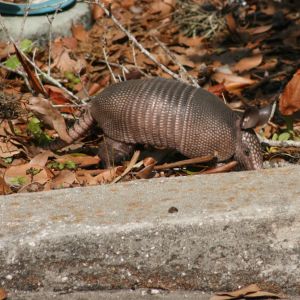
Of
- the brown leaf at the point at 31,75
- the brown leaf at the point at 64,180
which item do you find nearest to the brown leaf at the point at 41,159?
the brown leaf at the point at 64,180

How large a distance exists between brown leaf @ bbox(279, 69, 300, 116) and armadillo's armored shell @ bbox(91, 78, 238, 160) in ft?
1.23

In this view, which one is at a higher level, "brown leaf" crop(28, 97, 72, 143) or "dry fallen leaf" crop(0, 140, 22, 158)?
"brown leaf" crop(28, 97, 72, 143)

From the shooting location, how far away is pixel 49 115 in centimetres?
462

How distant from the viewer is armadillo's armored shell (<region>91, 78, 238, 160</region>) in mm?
4723

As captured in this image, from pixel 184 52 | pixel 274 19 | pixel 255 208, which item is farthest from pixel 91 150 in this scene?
pixel 274 19

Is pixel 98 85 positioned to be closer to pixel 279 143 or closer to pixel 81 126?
pixel 81 126

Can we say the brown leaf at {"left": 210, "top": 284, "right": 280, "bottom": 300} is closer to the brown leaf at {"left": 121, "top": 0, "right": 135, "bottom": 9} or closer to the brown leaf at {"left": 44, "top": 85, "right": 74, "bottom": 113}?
the brown leaf at {"left": 44, "top": 85, "right": 74, "bottom": 113}

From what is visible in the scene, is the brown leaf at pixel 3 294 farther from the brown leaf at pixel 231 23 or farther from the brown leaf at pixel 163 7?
the brown leaf at pixel 163 7

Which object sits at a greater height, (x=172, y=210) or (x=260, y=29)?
(x=172, y=210)

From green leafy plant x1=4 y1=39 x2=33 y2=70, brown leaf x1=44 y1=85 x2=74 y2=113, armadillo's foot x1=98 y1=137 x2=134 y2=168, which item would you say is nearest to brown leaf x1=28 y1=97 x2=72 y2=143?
armadillo's foot x1=98 y1=137 x2=134 y2=168

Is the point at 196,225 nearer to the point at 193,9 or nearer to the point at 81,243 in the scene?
the point at 81,243

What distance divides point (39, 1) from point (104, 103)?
218cm

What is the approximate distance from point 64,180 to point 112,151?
66 cm

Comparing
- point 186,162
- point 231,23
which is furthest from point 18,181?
point 231,23
